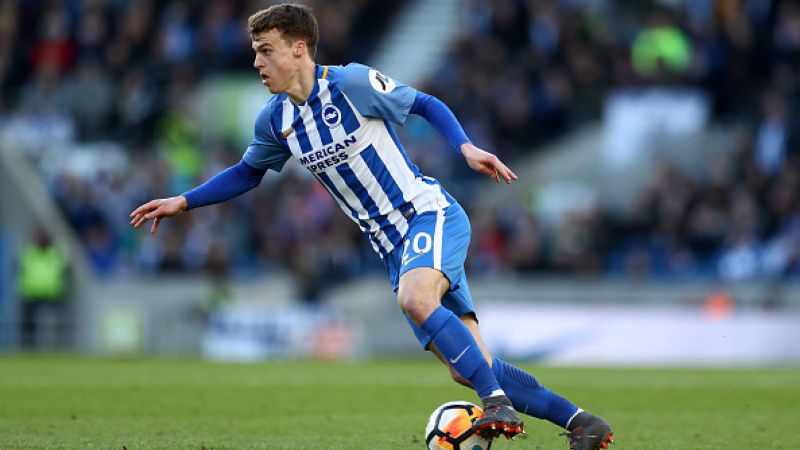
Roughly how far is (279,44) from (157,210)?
113cm

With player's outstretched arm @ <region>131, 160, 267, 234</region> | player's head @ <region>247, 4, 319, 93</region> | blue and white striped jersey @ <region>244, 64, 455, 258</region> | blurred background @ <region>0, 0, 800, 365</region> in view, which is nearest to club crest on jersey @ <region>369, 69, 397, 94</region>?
blue and white striped jersey @ <region>244, 64, 455, 258</region>

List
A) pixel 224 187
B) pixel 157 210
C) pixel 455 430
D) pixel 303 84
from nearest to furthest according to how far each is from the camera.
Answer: pixel 455 430 < pixel 303 84 < pixel 157 210 < pixel 224 187

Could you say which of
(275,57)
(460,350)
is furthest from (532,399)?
(275,57)

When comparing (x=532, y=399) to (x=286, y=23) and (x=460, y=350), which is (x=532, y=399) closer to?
(x=460, y=350)

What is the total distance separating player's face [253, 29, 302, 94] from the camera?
7223 mm

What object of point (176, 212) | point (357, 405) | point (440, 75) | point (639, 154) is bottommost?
point (357, 405)

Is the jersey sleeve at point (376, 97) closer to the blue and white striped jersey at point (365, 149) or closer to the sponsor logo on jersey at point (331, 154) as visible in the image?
the blue and white striped jersey at point (365, 149)

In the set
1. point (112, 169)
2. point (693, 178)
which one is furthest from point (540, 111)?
point (112, 169)

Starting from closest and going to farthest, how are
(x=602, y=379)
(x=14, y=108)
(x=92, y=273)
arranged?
1. (x=602, y=379)
2. (x=92, y=273)
3. (x=14, y=108)

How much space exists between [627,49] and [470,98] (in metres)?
2.78

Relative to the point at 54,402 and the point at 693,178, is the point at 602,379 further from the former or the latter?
the point at 693,178

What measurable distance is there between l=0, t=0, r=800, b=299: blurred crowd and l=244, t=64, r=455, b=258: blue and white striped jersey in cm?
1288

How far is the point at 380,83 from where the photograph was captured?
7.29 m

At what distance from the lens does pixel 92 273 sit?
21.9 metres
